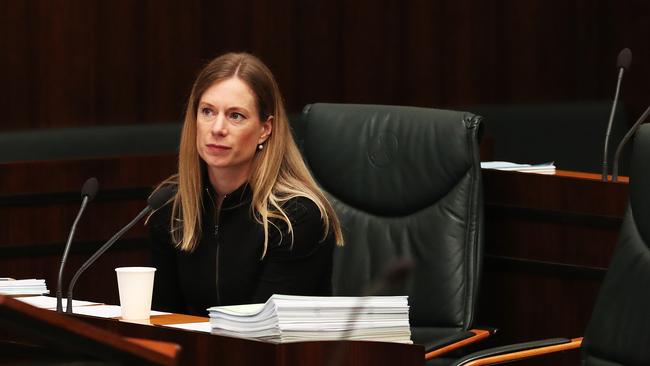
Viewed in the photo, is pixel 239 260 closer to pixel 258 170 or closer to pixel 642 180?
pixel 258 170

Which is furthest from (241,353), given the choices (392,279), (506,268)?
(506,268)

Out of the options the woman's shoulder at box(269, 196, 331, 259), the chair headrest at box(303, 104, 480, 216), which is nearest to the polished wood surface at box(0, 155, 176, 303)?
the chair headrest at box(303, 104, 480, 216)

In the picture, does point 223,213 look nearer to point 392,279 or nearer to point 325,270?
point 325,270

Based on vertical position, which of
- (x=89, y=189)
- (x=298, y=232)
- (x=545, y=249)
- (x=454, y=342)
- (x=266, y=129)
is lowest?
(x=454, y=342)

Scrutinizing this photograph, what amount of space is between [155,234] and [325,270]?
42cm

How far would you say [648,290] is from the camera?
276 centimetres

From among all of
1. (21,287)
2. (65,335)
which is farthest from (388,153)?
(65,335)

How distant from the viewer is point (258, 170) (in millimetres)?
3148

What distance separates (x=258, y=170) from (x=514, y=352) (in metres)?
0.72

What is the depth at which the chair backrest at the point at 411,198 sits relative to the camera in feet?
11.7

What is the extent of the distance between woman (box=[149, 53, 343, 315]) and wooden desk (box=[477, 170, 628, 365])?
0.94 m

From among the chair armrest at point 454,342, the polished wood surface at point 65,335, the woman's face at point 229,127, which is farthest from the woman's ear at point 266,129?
the polished wood surface at point 65,335

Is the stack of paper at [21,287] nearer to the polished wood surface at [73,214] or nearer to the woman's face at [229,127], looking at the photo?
the woman's face at [229,127]

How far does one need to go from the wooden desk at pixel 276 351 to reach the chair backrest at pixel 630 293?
0.58 meters
